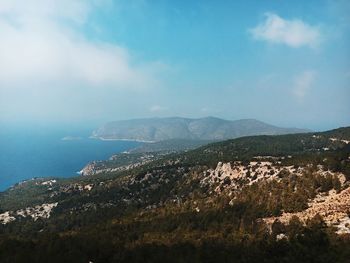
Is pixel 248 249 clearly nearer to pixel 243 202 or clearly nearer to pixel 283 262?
pixel 283 262

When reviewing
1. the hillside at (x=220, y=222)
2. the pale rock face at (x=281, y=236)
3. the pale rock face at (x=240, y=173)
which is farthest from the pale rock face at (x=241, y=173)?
the pale rock face at (x=281, y=236)

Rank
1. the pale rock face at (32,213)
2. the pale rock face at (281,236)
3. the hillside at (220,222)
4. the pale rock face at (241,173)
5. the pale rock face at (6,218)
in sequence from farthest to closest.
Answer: the pale rock face at (32,213) < the pale rock face at (6,218) < the pale rock face at (241,173) < the pale rock face at (281,236) < the hillside at (220,222)

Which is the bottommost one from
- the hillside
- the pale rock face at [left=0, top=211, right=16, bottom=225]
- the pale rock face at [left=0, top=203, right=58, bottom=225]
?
the pale rock face at [left=0, top=211, right=16, bottom=225]

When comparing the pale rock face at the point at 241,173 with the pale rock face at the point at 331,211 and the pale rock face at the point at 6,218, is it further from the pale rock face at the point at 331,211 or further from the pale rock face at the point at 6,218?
the pale rock face at the point at 6,218

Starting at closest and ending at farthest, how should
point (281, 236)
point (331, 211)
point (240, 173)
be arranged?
point (281, 236), point (331, 211), point (240, 173)

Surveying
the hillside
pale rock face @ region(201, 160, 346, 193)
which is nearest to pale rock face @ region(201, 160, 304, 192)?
pale rock face @ region(201, 160, 346, 193)

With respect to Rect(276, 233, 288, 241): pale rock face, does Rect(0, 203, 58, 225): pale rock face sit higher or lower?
lower

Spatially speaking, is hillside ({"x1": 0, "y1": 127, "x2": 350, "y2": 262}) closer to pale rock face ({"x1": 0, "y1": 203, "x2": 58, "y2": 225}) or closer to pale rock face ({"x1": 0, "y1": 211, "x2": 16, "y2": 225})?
pale rock face ({"x1": 0, "y1": 211, "x2": 16, "y2": 225})

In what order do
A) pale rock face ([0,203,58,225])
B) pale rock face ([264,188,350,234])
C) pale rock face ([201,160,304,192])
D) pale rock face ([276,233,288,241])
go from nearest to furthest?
pale rock face ([276,233,288,241]) < pale rock face ([264,188,350,234]) < pale rock face ([201,160,304,192]) < pale rock face ([0,203,58,225])

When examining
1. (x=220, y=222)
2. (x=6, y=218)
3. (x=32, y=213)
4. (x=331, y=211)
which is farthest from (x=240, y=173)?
(x=6, y=218)

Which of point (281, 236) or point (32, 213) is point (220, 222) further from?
point (32, 213)

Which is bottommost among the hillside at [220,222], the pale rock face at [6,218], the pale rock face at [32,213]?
the pale rock face at [6,218]
